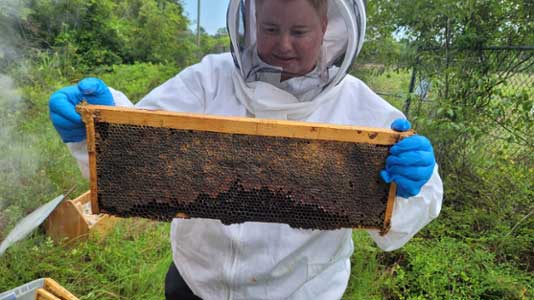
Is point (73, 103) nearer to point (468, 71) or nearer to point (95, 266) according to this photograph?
point (95, 266)

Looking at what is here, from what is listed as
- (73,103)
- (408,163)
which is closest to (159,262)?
(73,103)

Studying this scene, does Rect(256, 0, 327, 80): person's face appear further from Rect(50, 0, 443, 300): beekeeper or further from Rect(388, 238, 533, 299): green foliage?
Rect(388, 238, 533, 299): green foliage

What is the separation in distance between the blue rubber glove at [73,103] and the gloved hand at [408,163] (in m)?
1.19

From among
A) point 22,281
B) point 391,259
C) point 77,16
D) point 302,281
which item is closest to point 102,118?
point 302,281

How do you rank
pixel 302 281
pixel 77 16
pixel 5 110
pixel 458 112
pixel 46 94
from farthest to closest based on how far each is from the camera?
1. pixel 77 16
2. pixel 46 94
3. pixel 5 110
4. pixel 458 112
5. pixel 302 281

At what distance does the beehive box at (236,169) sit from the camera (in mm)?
1329

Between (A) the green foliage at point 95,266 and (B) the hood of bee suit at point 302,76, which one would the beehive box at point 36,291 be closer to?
(A) the green foliage at point 95,266

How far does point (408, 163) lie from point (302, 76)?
0.62 meters

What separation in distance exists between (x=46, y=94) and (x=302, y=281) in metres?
7.29

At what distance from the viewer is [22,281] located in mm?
3006

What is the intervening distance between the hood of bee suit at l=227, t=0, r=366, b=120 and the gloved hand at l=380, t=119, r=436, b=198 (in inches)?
16.1

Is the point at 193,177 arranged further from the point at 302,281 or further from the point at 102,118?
the point at 302,281

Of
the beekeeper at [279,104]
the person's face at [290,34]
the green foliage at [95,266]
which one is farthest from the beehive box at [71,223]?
the person's face at [290,34]

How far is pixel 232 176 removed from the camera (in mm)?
1391
